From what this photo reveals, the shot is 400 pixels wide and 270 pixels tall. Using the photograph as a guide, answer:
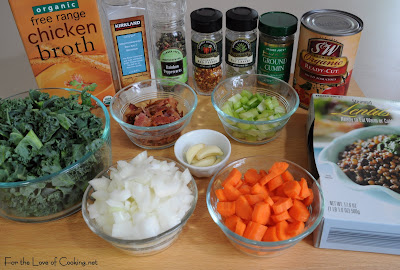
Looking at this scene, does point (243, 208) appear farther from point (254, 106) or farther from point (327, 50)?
point (327, 50)

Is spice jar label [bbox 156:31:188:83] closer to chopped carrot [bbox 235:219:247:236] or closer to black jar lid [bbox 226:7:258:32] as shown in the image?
black jar lid [bbox 226:7:258:32]

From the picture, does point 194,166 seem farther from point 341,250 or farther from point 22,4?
point 22,4

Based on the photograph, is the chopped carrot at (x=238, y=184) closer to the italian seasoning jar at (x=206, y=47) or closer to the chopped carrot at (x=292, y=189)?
the chopped carrot at (x=292, y=189)

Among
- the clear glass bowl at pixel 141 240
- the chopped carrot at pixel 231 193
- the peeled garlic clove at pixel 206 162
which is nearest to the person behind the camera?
the clear glass bowl at pixel 141 240

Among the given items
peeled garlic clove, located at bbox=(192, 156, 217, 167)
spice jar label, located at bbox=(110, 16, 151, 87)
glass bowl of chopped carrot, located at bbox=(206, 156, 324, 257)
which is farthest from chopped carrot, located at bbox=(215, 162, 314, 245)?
spice jar label, located at bbox=(110, 16, 151, 87)

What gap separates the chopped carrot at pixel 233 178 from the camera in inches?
37.7

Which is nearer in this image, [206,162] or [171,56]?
[206,162]

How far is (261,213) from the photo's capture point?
86cm

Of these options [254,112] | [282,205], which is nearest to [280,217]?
[282,205]

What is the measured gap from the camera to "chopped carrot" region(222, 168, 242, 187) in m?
0.96

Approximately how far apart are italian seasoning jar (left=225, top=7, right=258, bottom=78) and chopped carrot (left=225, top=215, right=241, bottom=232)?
0.63 metres

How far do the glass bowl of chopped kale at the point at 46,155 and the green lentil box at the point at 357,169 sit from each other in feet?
1.99

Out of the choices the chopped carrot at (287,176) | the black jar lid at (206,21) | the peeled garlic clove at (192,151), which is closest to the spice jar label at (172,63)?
the black jar lid at (206,21)

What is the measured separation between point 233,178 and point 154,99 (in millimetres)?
533
